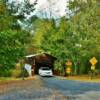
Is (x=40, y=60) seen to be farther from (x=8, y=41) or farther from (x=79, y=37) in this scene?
A: (x=8, y=41)

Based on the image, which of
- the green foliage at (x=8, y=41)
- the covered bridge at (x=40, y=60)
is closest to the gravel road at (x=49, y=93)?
the green foliage at (x=8, y=41)

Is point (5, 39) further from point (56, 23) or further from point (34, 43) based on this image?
point (34, 43)

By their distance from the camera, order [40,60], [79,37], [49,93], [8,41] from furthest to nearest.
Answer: [40,60] → [79,37] → [8,41] → [49,93]

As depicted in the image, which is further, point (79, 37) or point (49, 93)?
point (79, 37)

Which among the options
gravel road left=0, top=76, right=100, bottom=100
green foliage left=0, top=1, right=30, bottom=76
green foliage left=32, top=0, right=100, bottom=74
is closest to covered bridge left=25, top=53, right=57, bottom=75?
green foliage left=32, top=0, right=100, bottom=74

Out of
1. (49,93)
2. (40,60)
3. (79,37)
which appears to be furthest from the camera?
(40,60)

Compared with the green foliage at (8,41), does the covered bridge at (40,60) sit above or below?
below

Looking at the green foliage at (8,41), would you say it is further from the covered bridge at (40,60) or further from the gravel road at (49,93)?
the covered bridge at (40,60)

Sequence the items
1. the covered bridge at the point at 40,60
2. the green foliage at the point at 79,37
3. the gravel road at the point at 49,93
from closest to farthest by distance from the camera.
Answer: the gravel road at the point at 49,93
the green foliage at the point at 79,37
the covered bridge at the point at 40,60

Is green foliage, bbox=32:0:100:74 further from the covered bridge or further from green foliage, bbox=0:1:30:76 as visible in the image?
green foliage, bbox=0:1:30:76

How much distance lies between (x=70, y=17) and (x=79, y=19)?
6.68 metres

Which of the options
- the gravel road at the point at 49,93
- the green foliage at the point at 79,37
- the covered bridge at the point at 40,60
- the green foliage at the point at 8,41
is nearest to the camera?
the gravel road at the point at 49,93

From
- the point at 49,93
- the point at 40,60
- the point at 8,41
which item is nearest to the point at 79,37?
the point at 40,60

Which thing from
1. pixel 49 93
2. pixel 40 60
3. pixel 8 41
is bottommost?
pixel 40 60
